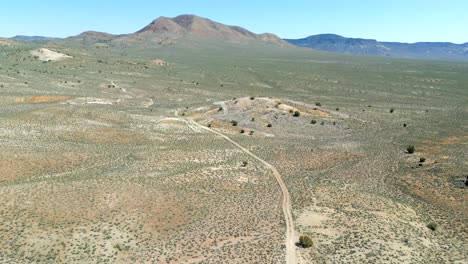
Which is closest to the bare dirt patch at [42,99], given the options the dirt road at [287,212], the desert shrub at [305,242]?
the dirt road at [287,212]

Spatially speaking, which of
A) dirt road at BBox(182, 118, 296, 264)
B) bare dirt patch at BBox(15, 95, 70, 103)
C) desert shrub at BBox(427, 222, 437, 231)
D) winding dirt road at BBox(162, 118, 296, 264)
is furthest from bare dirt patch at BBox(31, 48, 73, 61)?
desert shrub at BBox(427, 222, 437, 231)

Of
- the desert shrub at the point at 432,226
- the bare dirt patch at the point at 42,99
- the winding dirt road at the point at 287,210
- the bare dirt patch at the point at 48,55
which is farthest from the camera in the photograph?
the bare dirt patch at the point at 48,55

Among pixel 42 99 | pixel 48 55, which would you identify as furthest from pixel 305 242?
pixel 48 55

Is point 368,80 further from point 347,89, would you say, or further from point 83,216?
point 83,216

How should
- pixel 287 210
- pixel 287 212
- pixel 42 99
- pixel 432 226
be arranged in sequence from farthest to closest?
pixel 42 99
pixel 287 210
pixel 287 212
pixel 432 226

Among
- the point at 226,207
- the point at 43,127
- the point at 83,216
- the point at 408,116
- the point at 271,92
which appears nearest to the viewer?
the point at 83,216

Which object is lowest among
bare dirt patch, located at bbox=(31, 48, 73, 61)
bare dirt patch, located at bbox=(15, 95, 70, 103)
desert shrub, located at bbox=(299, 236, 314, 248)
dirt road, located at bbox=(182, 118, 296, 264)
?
dirt road, located at bbox=(182, 118, 296, 264)

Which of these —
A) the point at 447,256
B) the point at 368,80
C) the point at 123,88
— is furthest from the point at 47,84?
the point at 368,80

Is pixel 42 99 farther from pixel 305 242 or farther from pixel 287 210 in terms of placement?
pixel 305 242

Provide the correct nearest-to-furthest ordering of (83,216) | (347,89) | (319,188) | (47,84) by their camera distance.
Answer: (83,216)
(319,188)
(47,84)
(347,89)

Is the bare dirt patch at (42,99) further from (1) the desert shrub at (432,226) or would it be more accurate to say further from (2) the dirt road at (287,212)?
(1) the desert shrub at (432,226)

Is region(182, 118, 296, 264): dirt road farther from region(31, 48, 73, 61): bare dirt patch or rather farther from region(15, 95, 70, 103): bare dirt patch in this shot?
region(31, 48, 73, 61): bare dirt patch
